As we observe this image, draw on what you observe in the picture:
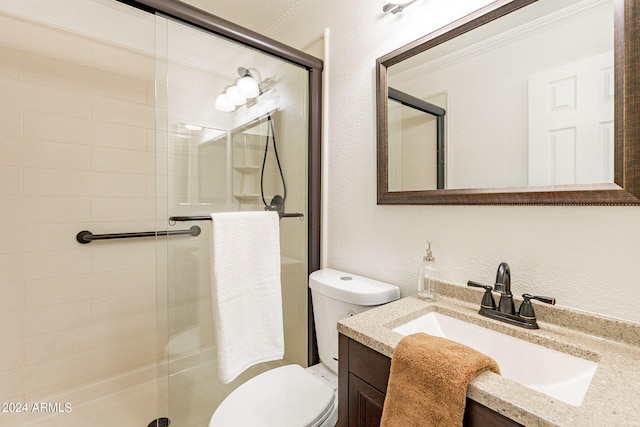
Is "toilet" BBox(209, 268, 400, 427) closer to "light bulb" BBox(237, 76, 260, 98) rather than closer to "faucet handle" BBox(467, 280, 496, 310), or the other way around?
"faucet handle" BBox(467, 280, 496, 310)

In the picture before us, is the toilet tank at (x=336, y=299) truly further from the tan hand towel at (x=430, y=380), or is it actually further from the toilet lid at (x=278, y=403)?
the tan hand towel at (x=430, y=380)

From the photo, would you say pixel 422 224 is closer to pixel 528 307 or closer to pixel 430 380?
pixel 528 307

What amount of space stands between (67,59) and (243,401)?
195 centimetres

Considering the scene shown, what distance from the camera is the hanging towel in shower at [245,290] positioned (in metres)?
1.16

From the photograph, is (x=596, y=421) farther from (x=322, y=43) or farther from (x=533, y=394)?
(x=322, y=43)

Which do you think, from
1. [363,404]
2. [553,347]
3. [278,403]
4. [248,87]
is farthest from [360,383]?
[248,87]

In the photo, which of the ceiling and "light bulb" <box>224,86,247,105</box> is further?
the ceiling

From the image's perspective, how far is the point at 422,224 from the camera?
3.88 ft

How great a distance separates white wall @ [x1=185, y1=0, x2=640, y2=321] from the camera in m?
0.78

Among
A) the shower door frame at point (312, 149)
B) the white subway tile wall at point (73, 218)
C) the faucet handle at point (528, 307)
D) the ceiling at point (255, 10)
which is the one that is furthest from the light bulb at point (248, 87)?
the faucet handle at point (528, 307)

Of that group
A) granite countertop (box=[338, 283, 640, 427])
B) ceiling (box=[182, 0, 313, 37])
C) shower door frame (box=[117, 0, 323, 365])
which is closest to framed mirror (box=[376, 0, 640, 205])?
granite countertop (box=[338, 283, 640, 427])

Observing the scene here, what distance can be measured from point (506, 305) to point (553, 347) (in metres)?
0.15

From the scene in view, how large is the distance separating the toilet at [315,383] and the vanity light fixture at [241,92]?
2.90ft

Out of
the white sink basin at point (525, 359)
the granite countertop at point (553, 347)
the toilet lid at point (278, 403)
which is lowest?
the toilet lid at point (278, 403)
